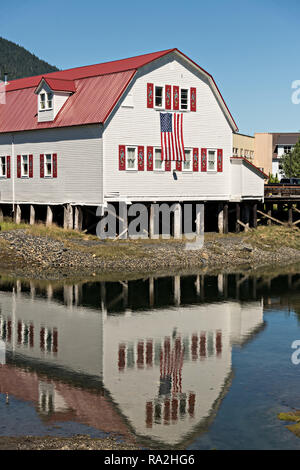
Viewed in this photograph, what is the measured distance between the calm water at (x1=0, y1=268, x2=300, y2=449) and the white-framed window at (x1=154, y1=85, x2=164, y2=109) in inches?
542

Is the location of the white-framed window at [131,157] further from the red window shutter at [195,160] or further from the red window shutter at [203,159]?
the red window shutter at [203,159]

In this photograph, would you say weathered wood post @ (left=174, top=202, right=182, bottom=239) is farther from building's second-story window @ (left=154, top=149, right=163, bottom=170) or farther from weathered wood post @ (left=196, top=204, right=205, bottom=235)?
building's second-story window @ (left=154, top=149, right=163, bottom=170)

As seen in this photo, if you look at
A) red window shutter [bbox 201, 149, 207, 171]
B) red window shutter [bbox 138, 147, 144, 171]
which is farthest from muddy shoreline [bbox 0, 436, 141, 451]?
red window shutter [bbox 201, 149, 207, 171]

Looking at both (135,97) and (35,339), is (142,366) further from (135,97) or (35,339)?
(135,97)

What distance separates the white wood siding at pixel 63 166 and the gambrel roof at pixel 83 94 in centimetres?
61

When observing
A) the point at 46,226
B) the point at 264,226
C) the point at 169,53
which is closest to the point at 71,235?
the point at 46,226

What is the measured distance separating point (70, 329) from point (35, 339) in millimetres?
1751

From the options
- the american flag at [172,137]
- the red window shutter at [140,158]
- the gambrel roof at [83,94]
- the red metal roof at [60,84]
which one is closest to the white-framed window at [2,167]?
the gambrel roof at [83,94]

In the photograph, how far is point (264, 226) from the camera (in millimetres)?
52000

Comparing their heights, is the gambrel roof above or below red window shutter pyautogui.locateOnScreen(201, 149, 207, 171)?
above

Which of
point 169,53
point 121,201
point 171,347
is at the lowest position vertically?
point 171,347

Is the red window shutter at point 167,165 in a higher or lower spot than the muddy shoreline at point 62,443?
higher

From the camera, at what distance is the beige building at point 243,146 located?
7758 cm

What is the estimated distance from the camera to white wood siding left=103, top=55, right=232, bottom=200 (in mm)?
40156
